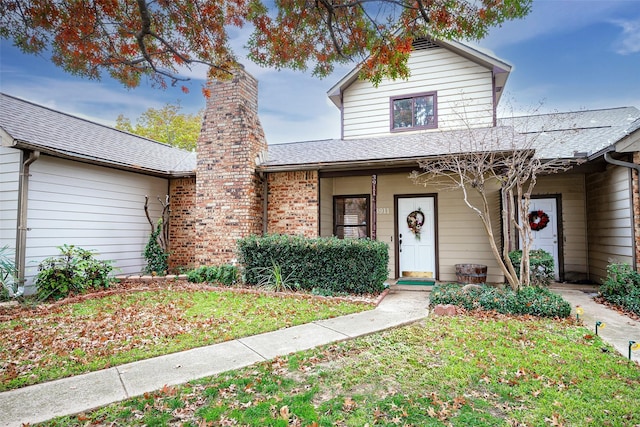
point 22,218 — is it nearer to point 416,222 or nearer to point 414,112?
point 416,222

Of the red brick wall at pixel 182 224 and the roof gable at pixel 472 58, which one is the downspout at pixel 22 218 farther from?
the roof gable at pixel 472 58

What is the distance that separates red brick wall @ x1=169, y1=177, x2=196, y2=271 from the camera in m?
9.82

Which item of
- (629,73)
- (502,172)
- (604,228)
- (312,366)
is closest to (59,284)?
(312,366)

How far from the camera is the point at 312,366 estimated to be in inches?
137

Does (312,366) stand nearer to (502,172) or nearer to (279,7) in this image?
(279,7)

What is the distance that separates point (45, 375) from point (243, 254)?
14.9ft

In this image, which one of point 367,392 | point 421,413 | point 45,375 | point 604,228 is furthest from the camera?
point 604,228

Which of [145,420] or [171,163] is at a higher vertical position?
[171,163]

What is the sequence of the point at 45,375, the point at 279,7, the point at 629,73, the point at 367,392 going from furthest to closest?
the point at 629,73, the point at 279,7, the point at 45,375, the point at 367,392

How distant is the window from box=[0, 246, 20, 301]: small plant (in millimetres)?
7127

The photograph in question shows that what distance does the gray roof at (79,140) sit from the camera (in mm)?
6999

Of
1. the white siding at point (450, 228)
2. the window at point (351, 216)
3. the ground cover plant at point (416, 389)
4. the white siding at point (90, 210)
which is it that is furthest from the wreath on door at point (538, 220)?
the white siding at point (90, 210)

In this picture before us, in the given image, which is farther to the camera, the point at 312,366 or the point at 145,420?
the point at 312,366

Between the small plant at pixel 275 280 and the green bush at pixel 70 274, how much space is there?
11.1 ft
